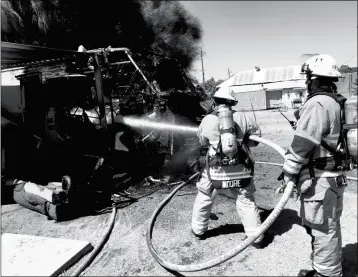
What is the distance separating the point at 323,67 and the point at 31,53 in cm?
599

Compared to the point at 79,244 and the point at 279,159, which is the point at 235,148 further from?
the point at 279,159

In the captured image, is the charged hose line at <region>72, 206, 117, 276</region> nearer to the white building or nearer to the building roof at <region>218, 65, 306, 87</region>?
the white building

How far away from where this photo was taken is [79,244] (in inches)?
142

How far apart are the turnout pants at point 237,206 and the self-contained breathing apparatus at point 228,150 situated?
11 cm

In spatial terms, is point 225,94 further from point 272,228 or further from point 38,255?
point 38,255

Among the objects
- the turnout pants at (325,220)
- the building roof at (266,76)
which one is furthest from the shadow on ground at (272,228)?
the building roof at (266,76)

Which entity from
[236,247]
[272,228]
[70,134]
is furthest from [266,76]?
[236,247]

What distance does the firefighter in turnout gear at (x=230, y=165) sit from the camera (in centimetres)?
339

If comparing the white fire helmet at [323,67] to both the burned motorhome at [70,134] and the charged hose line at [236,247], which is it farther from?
the burned motorhome at [70,134]

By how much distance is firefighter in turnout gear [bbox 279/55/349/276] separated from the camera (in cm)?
249

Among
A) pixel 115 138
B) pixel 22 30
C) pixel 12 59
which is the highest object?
pixel 22 30

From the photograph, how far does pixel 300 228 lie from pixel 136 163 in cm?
428

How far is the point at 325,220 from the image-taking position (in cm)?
253

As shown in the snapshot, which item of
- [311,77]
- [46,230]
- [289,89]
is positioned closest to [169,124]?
[46,230]
